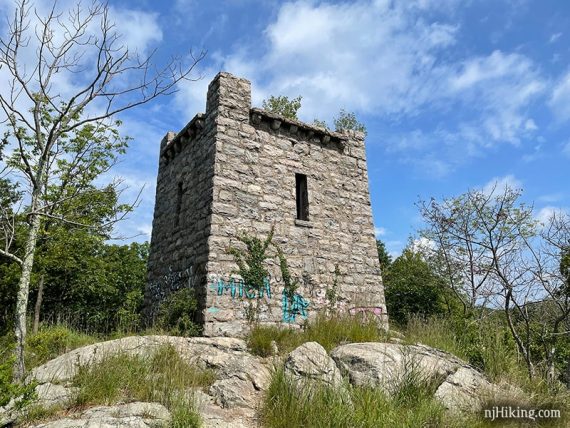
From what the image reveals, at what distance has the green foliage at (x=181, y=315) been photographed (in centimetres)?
702

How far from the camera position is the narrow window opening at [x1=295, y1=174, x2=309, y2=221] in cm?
902

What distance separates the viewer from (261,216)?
830cm

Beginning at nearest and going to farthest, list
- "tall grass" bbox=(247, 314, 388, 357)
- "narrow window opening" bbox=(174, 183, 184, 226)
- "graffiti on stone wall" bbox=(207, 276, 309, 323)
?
1. "tall grass" bbox=(247, 314, 388, 357)
2. "graffiti on stone wall" bbox=(207, 276, 309, 323)
3. "narrow window opening" bbox=(174, 183, 184, 226)

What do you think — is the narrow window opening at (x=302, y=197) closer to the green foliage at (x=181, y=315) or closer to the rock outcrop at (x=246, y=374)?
the green foliage at (x=181, y=315)

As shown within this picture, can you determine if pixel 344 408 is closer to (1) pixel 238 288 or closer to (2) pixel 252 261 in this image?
(1) pixel 238 288

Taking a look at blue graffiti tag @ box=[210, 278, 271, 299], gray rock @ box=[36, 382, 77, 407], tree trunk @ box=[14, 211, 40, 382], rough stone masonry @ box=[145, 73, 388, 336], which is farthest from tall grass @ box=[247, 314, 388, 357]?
tree trunk @ box=[14, 211, 40, 382]

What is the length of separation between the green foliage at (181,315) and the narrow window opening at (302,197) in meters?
2.85

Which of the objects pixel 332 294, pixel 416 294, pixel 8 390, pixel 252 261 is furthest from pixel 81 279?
pixel 8 390

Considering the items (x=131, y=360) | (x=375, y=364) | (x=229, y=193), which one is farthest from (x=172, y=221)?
(x=375, y=364)

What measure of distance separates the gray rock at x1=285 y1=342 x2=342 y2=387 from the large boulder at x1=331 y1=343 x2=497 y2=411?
22cm

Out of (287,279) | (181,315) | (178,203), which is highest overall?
(178,203)

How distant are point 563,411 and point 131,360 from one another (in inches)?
223

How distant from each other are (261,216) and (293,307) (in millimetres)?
1862

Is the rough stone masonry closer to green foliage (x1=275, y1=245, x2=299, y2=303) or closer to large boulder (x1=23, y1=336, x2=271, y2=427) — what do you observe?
green foliage (x1=275, y1=245, x2=299, y2=303)
